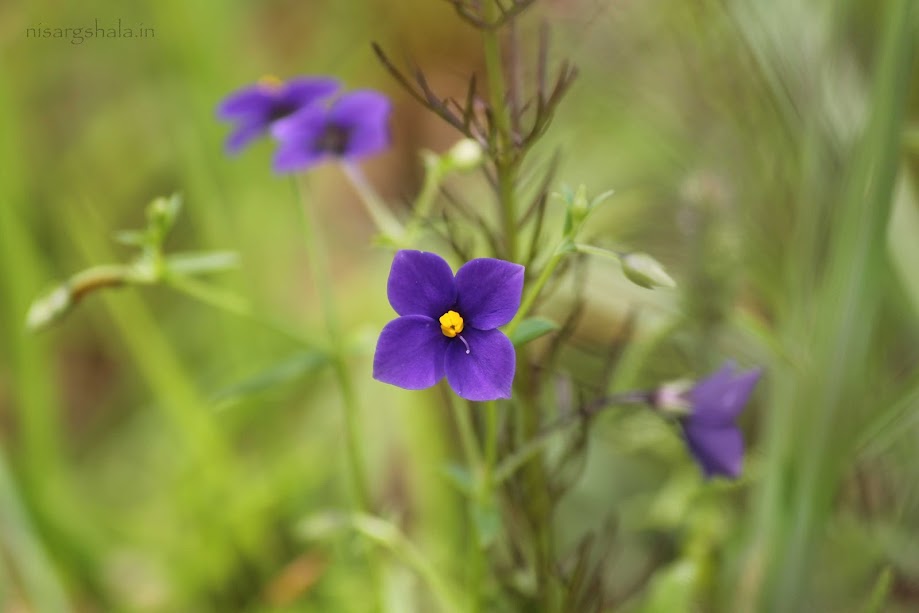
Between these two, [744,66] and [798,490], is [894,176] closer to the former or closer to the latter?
[798,490]

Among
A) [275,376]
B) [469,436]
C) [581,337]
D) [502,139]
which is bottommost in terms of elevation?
[581,337]

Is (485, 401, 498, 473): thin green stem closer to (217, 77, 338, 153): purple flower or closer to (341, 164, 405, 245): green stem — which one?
(341, 164, 405, 245): green stem

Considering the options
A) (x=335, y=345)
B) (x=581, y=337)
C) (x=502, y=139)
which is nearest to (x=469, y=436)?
(x=335, y=345)

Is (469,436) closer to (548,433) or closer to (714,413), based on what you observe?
(548,433)

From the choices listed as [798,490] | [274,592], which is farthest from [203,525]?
[798,490]

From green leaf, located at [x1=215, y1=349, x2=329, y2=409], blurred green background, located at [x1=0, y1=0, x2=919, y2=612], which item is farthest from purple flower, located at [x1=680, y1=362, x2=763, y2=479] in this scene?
green leaf, located at [x1=215, y1=349, x2=329, y2=409]

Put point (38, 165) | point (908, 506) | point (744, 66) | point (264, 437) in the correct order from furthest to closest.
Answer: point (38, 165) < point (264, 437) < point (744, 66) < point (908, 506)
